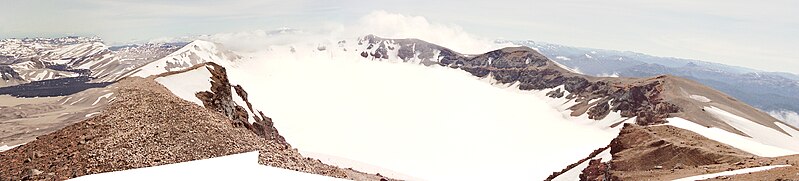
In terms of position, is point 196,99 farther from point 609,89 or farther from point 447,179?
point 609,89

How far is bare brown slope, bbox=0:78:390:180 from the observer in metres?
20.6

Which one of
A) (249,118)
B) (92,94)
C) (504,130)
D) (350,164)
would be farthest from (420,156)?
(92,94)

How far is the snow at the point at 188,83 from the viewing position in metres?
40.3

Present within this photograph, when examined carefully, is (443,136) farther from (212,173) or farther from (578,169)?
(212,173)

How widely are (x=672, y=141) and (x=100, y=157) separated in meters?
42.9

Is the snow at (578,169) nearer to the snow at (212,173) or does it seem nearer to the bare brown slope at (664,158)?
the bare brown slope at (664,158)

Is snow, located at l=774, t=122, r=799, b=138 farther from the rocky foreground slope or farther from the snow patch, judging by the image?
the rocky foreground slope

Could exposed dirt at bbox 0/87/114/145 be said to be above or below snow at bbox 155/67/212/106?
above

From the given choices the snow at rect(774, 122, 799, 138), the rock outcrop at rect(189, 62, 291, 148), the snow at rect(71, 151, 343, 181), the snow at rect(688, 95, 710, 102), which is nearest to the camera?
the snow at rect(71, 151, 343, 181)

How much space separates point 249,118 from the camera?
53438 millimetres

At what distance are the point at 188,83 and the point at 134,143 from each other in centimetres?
2289

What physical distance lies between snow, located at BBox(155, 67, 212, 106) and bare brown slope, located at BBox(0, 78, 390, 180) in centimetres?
665

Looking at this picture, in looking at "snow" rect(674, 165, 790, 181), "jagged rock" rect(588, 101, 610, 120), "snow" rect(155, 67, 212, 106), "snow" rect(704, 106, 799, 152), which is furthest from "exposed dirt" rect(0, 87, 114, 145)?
"jagged rock" rect(588, 101, 610, 120)

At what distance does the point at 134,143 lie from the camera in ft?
78.7
